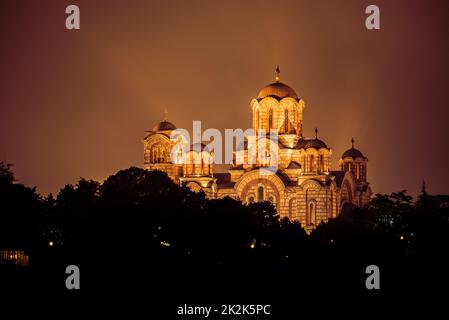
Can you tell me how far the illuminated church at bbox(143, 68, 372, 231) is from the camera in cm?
10244

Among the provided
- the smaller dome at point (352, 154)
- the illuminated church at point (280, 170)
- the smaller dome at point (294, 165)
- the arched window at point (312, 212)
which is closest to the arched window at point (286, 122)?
the illuminated church at point (280, 170)

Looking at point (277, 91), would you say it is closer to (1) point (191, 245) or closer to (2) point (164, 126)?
(2) point (164, 126)

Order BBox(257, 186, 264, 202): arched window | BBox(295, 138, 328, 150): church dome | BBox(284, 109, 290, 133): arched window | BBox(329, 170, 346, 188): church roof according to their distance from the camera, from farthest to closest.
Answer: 1. BBox(284, 109, 290, 133): arched window
2. BBox(329, 170, 346, 188): church roof
3. BBox(257, 186, 264, 202): arched window
4. BBox(295, 138, 328, 150): church dome

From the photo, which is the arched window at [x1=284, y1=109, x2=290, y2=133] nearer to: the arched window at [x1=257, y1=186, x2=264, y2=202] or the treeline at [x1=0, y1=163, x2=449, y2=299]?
the arched window at [x1=257, y1=186, x2=264, y2=202]

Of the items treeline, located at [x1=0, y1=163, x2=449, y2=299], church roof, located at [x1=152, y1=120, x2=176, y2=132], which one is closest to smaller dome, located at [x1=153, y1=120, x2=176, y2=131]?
church roof, located at [x1=152, y1=120, x2=176, y2=132]

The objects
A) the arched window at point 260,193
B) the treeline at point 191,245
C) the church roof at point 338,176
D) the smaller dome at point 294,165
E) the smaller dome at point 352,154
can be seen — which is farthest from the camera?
the smaller dome at point 352,154

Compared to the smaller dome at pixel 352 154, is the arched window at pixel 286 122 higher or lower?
higher

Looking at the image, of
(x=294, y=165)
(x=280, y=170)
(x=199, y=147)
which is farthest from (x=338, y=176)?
(x=199, y=147)

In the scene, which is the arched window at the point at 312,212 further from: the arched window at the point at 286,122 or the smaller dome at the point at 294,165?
the arched window at the point at 286,122

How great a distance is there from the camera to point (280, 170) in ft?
344

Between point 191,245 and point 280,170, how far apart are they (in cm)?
3392

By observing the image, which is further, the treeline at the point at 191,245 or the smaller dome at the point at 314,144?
the smaller dome at the point at 314,144

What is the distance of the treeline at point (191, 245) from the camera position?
6306cm

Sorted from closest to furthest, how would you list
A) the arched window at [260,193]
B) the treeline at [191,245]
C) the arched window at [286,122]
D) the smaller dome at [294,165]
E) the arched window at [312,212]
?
the treeline at [191,245] < the arched window at [312,212] < the arched window at [260,193] < the smaller dome at [294,165] < the arched window at [286,122]
